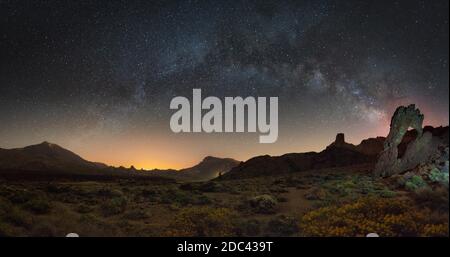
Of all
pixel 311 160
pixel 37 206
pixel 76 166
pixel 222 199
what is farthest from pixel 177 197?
pixel 311 160

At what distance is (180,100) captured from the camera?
20.4m

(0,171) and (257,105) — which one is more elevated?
(257,105)

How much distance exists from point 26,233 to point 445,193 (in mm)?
14943

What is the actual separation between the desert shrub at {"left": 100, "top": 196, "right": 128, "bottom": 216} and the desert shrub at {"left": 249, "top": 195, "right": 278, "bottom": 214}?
554 centimetres

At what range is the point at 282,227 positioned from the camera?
54.4 ft

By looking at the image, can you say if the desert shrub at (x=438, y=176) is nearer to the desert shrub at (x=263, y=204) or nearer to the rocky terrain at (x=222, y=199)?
the rocky terrain at (x=222, y=199)

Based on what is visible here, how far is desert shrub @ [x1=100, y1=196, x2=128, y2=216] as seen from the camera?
731 inches

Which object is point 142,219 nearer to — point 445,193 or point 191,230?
point 191,230

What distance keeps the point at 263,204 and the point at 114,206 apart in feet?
20.7

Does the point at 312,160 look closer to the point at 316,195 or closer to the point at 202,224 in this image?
the point at 316,195

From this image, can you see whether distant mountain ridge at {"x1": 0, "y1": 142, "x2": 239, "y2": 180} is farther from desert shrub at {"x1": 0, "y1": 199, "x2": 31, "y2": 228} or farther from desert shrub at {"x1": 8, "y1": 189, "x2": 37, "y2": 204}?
desert shrub at {"x1": 0, "y1": 199, "x2": 31, "y2": 228}

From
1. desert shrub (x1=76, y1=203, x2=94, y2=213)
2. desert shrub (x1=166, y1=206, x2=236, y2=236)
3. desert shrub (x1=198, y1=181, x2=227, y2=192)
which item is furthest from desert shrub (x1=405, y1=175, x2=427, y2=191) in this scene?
desert shrub (x1=76, y1=203, x2=94, y2=213)

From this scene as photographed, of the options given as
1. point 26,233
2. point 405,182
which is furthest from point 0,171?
point 405,182
